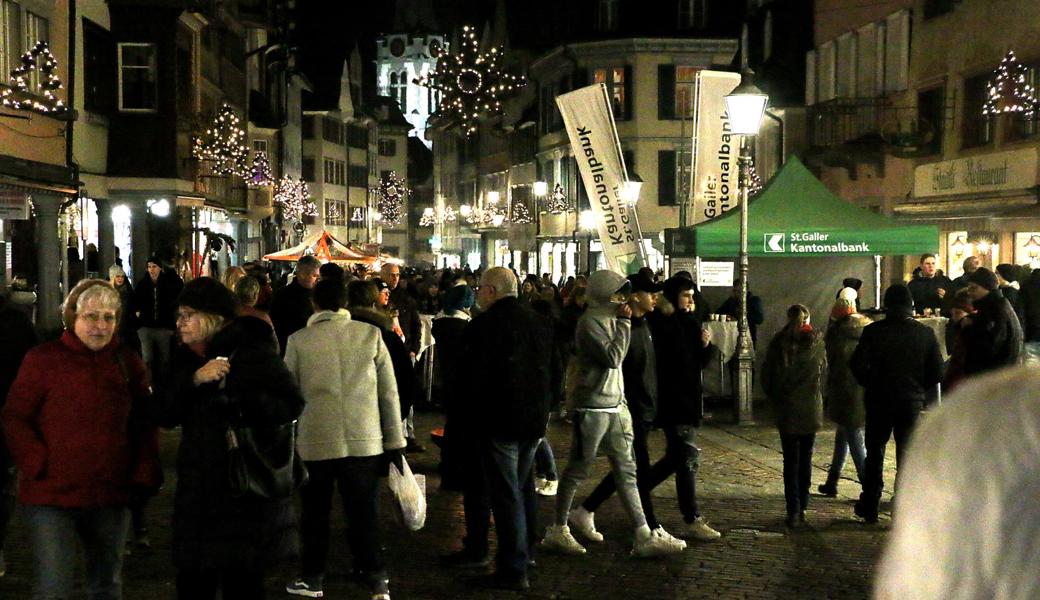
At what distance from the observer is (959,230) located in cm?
2748

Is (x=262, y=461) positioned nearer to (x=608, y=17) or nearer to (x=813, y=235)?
(x=813, y=235)

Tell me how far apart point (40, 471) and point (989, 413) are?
16.6 ft

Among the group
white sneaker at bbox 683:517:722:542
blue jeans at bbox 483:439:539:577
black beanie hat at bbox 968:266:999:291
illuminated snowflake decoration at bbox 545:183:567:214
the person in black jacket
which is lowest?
white sneaker at bbox 683:517:722:542

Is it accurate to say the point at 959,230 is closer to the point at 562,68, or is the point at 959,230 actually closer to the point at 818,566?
the point at 818,566

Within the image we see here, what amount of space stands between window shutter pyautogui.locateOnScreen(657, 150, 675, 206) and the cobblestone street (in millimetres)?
41437

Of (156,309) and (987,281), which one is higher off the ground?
(987,281)

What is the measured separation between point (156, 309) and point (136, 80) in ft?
43.2

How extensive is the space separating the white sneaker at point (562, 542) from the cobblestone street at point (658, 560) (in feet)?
0.27

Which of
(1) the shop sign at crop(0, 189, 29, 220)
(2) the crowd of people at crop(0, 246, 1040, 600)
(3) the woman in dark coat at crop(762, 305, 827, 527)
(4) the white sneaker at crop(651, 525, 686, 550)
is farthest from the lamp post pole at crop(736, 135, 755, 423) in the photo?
(1) the shop sign at crop(0, 189, 29, 220)

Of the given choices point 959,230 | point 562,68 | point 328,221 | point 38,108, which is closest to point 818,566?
point 38,108

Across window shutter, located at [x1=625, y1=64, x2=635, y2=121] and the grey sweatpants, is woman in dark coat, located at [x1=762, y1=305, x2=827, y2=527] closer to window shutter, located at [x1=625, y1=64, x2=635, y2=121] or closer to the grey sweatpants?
the grey sweatpants

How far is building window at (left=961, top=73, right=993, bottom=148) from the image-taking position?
26.1 metres

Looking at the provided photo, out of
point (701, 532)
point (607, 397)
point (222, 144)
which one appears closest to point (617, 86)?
point (222, 144)

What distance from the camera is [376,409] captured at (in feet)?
25.6
